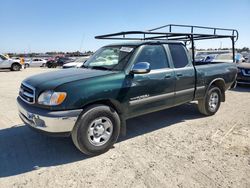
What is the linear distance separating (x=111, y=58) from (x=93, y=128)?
1.56 metres

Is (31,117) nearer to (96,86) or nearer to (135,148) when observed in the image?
(96,86)

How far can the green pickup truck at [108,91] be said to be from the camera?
327cm

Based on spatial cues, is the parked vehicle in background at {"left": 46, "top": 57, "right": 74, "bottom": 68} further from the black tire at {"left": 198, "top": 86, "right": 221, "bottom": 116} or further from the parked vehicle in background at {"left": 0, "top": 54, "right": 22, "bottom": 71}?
the black tire at {"left": 198, "top": 86, "right": 221, "bottom": 116}

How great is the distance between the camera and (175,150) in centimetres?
379

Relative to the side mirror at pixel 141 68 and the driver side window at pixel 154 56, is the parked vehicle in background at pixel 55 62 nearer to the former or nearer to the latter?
the driver side window at pixel 154 56

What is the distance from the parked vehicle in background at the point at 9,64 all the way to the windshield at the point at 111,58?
1803 centimetres

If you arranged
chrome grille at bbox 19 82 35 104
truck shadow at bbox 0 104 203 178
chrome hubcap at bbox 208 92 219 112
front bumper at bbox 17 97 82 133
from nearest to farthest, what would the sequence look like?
front bumper at bbox 17 97 82 133 < truck shadow at bbox 0 104 203 178 < chrome grille at bbox 19 82 35 104 < chrome hubcap at bbox 208 92 219 112

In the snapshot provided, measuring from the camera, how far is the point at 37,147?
392 centimetres

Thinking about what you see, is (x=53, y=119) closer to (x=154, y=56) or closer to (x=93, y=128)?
(x=93, y=128)

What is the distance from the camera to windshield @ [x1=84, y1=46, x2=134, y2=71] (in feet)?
13.4

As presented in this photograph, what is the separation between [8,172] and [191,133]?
11.0 ft

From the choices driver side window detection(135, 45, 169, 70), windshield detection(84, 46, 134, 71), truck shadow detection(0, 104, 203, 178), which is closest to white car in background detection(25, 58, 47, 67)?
truck shadow detection(0, 104, 203, 178)

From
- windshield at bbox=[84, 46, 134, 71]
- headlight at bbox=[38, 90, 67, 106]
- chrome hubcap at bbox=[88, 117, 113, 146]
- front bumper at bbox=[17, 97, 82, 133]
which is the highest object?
windshield at bbox=[84, 46, 134, 71]

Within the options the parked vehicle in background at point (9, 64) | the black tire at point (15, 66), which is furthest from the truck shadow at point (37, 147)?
the black tire at point (15, 66)
